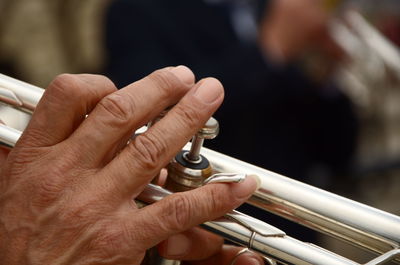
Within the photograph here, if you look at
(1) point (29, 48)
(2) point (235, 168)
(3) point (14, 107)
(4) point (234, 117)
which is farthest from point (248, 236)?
(1) point (29, 48)

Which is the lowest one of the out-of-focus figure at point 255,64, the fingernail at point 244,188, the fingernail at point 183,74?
the fingernail at point 244,188

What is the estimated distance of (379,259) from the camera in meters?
0.54

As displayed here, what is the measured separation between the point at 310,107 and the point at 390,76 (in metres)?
0.50

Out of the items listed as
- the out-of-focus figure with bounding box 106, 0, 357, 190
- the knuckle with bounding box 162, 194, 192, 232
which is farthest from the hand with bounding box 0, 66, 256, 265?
the out-of-focus figure with bounding box 106, 0, 357, 190

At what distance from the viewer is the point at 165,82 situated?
535 millimetres

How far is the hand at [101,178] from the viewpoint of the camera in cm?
51

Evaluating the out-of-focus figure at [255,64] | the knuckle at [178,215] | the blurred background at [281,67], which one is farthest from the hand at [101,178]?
the out-of-focus figure at [255,64]

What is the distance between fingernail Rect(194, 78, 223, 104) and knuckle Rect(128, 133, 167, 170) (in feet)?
0.21

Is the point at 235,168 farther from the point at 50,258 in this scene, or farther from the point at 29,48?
the point at 29,48

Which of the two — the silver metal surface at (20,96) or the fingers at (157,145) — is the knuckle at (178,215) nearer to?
the fingers at (157,145)

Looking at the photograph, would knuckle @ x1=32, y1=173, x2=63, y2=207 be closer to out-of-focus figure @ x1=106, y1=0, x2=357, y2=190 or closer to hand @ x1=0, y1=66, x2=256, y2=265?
hand @ x1=0, y1=66, x2=256, y2=265

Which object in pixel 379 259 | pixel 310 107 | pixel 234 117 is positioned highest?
pixel 310 107

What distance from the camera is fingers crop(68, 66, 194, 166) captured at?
1.69 ft

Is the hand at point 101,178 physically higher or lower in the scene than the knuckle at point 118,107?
lower
